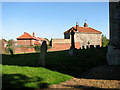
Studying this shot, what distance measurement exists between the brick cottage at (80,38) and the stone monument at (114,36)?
27.9 metres

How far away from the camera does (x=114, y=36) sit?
10234mm

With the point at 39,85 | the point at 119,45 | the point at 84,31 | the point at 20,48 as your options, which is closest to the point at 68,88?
the point at 39,85

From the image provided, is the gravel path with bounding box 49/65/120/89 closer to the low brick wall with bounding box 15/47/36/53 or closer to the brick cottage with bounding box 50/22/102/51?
the low brick wall with bounding box 15/47/36/53

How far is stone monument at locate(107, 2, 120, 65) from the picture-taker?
379 inches

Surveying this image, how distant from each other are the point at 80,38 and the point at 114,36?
33.5m

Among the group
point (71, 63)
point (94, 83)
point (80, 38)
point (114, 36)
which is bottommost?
point (94, 83)

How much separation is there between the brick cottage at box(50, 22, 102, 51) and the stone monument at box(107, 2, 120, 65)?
2790 cm

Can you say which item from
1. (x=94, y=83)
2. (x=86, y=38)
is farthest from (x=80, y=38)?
(x=94, y=83)

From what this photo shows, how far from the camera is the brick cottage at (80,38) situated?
39.2 m

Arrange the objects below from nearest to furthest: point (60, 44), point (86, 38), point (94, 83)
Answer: point (94, 83), point (60, 44), point (86, 38)

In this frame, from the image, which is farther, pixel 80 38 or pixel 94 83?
pixel 80 38

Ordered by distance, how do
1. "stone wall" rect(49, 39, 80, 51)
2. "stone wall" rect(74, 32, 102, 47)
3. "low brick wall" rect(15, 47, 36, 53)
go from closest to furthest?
"low brick wall" rect(15, 47, 36, 53) < "stone wall" rect(49, 39, 80, 51) < "stone wall" rect(74, 32, 102, 47)

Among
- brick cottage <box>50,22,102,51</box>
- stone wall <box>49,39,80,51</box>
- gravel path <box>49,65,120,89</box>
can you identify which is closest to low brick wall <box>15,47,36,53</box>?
stone wall <box>49,39,80,51</box>

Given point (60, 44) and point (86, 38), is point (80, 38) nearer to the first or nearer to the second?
point (86, 38)
